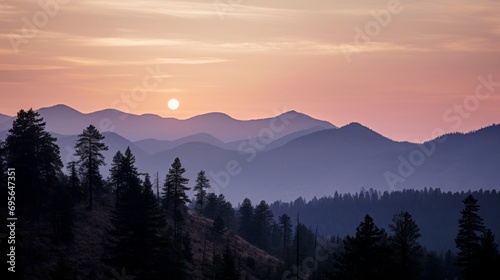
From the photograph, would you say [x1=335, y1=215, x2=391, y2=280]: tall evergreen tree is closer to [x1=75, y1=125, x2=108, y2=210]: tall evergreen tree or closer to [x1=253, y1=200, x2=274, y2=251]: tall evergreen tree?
[x1=75, y1=125, x2=108, y2=210]: tall evergreen tree

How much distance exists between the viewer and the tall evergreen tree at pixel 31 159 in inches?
3243

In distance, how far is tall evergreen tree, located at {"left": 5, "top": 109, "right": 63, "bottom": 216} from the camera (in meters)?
82.4

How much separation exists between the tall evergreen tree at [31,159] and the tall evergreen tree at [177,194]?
662 inches

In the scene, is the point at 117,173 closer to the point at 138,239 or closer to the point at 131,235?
the point at 131,235

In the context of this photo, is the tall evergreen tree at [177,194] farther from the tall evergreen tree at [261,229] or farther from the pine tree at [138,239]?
the pine tree at [138,239]

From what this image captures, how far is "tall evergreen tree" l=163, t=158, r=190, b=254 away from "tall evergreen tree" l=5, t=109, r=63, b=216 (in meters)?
16.8

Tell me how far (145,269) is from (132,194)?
22.0ft

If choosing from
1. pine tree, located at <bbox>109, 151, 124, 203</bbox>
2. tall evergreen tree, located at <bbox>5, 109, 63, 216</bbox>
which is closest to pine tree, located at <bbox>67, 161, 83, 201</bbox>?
pine tree, located at <bbox>109, 151, 124, 203</bbox>

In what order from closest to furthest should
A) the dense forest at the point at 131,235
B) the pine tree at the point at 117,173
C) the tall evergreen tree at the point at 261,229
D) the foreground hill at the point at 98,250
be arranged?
1. the dense forest at the point at 131,235
2. the foreground hill at the point at 98,250
3. the pine tree at the point at 117,173
4. the tall evergreen tree at the point at 261,229

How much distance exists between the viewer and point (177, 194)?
98.7m

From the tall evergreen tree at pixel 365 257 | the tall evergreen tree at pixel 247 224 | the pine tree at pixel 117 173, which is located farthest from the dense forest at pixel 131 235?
the tall evergreen tree at pixel 247 224

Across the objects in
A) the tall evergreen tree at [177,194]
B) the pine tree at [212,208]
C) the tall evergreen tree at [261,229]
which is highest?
the tall evergreen tree at [177,194]

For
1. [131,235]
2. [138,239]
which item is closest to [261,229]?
[131,235]

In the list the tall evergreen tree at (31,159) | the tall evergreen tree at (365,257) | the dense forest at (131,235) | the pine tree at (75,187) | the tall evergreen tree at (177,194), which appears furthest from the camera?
the tall evergreen tree at (177,194)
